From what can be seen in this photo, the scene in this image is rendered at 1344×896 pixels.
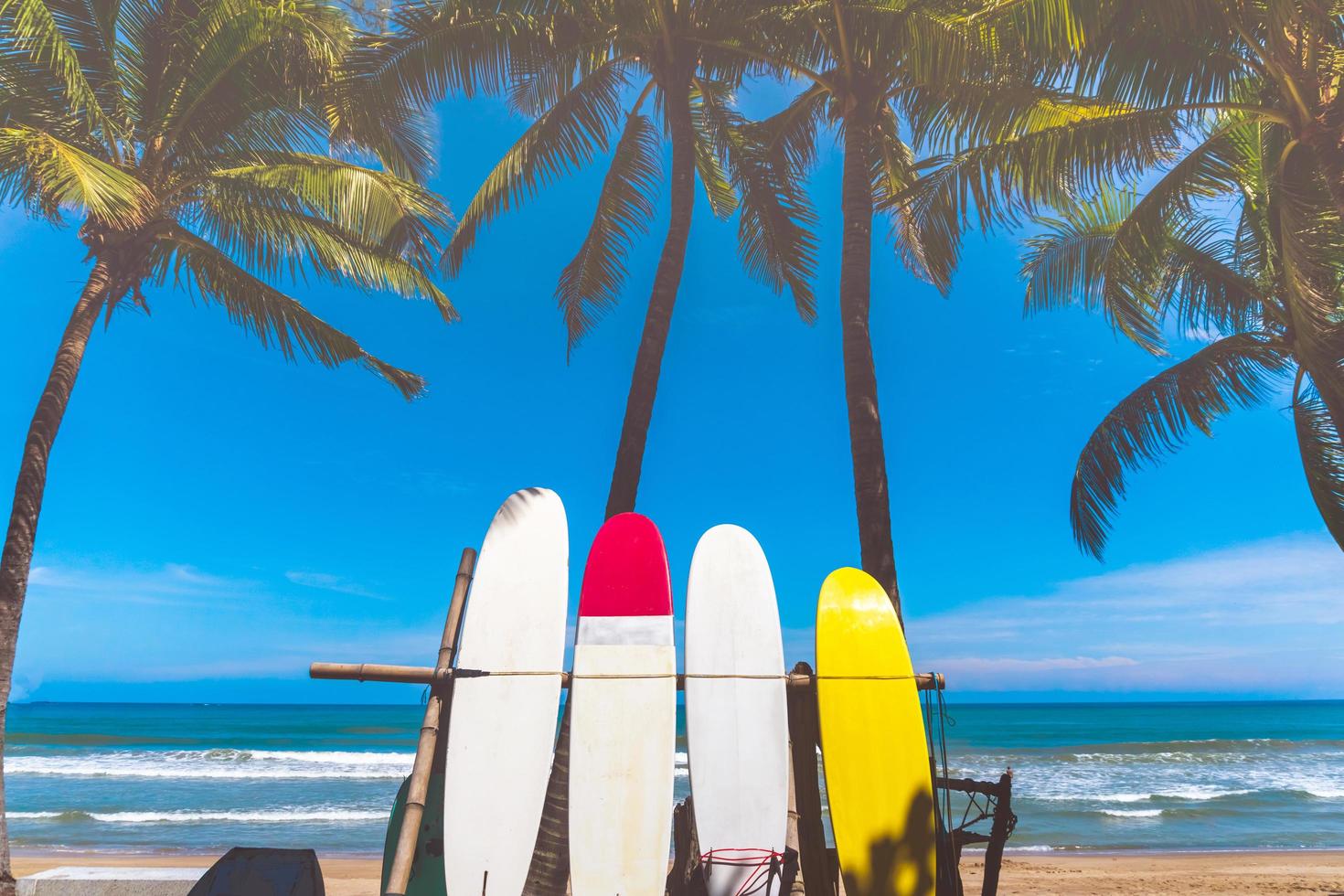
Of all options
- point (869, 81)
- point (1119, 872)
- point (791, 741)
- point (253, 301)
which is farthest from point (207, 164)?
point (1119, 872)

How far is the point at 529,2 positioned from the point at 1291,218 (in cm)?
601

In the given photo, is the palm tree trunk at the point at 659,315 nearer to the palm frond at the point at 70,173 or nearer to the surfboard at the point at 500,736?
the surfboard at the point at 500,736

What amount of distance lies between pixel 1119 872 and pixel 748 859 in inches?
376

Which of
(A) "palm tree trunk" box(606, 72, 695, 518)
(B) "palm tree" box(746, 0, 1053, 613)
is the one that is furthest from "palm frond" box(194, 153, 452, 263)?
(B) "palm tree" box(746, 0, 1053, 613)

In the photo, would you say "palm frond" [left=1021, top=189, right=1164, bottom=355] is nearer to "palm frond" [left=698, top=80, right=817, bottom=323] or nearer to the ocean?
"palm frond" [left=698, top=80, right=817, bottom=323]

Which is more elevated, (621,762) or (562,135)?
(562,135)

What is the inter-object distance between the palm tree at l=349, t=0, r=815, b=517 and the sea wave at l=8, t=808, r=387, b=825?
37.7 ft

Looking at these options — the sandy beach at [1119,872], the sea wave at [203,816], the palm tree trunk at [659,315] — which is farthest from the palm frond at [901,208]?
the sea wave at [203,816]

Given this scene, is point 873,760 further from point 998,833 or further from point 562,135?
point 562,135

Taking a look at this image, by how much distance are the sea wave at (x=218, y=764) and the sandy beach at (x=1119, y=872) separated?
10914mm

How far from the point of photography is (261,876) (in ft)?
10.4

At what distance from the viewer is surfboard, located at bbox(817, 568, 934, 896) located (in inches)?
138

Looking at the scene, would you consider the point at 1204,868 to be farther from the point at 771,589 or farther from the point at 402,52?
the point at 402,52

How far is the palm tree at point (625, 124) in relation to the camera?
249 inches
